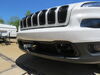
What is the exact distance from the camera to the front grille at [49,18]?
128 inches

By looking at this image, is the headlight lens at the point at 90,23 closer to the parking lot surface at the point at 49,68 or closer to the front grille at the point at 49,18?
the front grille at the point at 49,18

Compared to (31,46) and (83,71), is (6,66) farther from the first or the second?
(83,71)

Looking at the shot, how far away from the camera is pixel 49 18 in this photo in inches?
138

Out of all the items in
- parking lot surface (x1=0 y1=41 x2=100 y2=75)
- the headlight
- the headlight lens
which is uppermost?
the headlight lens

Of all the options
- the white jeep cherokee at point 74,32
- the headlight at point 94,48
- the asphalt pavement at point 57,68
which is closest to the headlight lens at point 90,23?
the white jeep cherokee at point 74,32

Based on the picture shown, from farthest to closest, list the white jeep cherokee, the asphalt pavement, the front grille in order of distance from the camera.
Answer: the asphalt pavement → the front grille → the white jeep cherokee

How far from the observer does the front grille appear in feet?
10.6

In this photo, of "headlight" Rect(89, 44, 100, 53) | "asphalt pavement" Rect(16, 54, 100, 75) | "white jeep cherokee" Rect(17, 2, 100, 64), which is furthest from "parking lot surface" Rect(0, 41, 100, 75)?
"headlight" Rect(89, 44, 100, 53)

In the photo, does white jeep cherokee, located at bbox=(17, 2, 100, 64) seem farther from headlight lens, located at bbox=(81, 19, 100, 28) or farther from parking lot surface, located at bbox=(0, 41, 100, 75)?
parking lot surface, located at bbox=(0, 41, 100, 75)

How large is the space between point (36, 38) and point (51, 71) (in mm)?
857

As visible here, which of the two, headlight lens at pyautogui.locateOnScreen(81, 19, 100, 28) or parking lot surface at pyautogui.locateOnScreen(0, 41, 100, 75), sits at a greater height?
headlight lens at pyautogui.locateOnScreen(81, 19, 100, 28)

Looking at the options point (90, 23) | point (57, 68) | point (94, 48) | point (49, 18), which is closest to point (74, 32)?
point (90, 23)

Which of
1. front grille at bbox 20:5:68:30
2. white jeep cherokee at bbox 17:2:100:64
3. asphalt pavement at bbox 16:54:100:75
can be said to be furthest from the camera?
asphalt pavement at bbox 16:54:100:75

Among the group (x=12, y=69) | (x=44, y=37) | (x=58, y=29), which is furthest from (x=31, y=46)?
(x=58, y=29)
